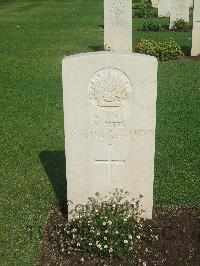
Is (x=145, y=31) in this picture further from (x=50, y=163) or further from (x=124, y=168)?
(x=124, y=168)

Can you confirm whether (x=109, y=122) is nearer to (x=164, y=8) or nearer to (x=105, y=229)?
(x=105, y=229)

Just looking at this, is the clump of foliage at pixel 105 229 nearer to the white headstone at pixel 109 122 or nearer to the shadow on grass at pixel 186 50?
the white headstone at pixel 109 122

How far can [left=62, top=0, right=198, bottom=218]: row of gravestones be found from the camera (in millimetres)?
5332

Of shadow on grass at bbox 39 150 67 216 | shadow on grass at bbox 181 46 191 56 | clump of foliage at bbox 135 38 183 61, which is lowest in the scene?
shadow on grass at bbox 39 150 67 216

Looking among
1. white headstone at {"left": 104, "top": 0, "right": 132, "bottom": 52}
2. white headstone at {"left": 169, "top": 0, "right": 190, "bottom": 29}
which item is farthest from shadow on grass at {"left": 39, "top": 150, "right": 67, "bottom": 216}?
white headstone at {"left": 169, "top": 0, "right": 190, "bottom": 29}

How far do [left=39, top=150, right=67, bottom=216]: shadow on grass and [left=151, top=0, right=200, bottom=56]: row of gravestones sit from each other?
8.07 meters

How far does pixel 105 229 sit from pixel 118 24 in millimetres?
10131

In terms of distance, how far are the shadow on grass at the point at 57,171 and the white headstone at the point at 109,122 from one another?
863 millimetres

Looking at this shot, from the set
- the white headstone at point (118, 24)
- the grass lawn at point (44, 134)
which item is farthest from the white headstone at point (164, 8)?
the white headstone at point (118, 24)

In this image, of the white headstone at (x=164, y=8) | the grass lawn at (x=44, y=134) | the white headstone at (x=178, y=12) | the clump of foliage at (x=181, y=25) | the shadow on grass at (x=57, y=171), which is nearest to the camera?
the grass lawn at (x=44, y=134)

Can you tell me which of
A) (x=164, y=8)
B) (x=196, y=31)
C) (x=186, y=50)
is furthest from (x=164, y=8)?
(x=196, y=31)

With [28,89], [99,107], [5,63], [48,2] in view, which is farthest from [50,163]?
[48,2]

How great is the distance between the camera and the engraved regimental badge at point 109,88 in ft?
17.6

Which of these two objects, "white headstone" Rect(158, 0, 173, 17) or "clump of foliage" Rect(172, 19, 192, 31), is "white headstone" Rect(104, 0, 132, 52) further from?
"white headstone" Rect(158, 0, 173, 17)
